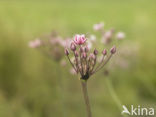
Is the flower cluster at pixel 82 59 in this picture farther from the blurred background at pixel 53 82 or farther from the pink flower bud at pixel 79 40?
the blurred background at pixel 53 82

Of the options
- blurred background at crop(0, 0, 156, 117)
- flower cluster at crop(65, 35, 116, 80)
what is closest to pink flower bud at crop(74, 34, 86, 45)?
flower cluster at crop(65, 35, 116, 80)

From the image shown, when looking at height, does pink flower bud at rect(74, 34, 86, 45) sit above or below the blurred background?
above

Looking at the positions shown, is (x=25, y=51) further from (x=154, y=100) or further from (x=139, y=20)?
(x=139, y=20)

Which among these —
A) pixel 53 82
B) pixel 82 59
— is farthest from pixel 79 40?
pixel 53 82

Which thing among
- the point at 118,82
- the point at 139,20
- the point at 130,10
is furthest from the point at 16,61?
the point at 130,10

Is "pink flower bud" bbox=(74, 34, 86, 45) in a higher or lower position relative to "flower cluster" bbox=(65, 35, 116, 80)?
higher

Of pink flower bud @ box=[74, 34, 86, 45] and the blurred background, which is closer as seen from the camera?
pink flower bud @ box=[74, 34, 86, 45]

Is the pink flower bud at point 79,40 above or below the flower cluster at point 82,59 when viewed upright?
above

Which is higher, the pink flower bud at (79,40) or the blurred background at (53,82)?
the pink flower bud at (79,40)

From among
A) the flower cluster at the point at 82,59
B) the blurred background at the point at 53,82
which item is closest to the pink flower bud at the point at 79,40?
the flower cluster at the point at 82,59

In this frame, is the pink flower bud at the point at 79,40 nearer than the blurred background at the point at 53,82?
Yes

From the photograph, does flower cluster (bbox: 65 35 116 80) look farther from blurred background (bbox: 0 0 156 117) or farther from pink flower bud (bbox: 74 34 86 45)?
blurred background (bbox: 0 0 156 117)

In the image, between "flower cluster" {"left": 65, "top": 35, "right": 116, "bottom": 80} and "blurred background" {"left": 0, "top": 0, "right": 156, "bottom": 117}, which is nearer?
"flower cluster" {"left": 65, "top": 35, "right": 116, "bottom": 80}
